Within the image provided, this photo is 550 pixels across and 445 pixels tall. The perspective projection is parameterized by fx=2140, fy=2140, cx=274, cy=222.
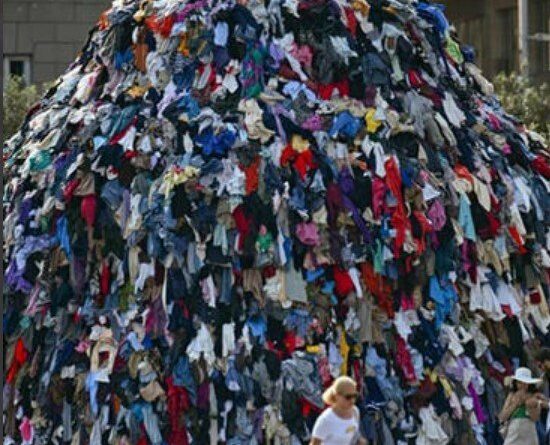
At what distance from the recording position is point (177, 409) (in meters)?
16.1

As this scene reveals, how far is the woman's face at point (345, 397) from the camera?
13.9 metres

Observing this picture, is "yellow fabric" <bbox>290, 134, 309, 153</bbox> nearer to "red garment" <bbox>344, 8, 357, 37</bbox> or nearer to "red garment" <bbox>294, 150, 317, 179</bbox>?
"red garment" <bbox>294, 150, 317, 179</bbox>

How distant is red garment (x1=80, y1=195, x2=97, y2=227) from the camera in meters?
16.6

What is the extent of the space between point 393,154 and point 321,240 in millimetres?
947

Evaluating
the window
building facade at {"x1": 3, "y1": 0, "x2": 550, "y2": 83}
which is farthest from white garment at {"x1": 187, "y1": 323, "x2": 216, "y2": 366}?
the window

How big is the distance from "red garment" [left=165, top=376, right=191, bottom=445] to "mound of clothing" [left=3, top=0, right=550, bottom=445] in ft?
0.05

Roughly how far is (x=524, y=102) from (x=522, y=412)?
2013cm

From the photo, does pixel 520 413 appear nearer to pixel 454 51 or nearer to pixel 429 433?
pixel 429 433

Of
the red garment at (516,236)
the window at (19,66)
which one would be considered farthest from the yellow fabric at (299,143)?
the window at (19,66)

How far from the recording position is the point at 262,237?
53.2 ft

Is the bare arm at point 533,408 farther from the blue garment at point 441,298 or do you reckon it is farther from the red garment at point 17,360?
the red garment at point 17,360

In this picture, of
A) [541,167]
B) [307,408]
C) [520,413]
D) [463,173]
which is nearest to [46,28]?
[541,167]

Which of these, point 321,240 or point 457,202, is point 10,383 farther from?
point 457,202

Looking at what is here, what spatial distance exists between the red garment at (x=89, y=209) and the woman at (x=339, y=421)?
3.35 meters
